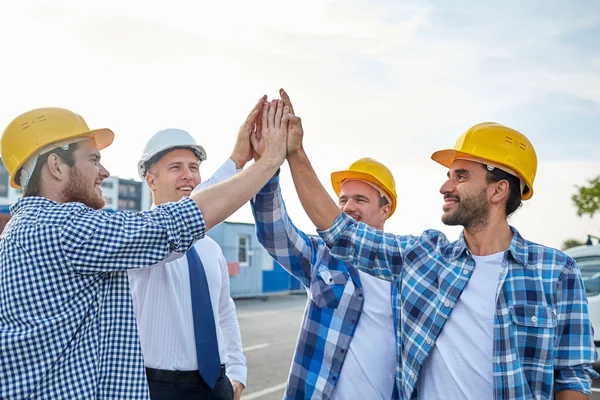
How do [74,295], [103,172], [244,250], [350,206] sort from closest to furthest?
Result: 1. [74,295]
2. [103,172]
3. [350,206]
4. [244,250]

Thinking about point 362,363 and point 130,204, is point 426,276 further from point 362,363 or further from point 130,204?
point 130,204

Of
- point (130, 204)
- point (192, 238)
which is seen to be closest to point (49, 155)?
point (192, 238)

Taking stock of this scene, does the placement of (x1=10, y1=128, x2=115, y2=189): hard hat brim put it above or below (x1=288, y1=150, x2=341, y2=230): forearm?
above

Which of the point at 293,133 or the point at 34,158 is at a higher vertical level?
the point at 293,133

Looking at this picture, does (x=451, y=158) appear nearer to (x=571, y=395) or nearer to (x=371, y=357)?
(x=371, y=357)

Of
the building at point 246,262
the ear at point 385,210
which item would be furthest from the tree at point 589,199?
the ear at point 385,210

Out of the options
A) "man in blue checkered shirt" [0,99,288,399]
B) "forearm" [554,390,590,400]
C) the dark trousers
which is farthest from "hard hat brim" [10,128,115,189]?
"forearm" [554,390,590,400]

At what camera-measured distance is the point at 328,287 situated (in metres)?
2.95

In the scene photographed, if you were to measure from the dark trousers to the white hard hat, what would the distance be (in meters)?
1.29

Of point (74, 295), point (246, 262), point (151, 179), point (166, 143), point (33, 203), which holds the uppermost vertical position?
point (166, 143)

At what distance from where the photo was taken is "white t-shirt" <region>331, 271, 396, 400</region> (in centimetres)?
275

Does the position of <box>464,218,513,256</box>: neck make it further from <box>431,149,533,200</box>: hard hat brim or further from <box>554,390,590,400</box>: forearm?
<box>554,390,590,400</box>: forearm

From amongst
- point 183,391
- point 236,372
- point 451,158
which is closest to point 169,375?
point 183,391

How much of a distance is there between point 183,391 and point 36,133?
1.46m
